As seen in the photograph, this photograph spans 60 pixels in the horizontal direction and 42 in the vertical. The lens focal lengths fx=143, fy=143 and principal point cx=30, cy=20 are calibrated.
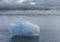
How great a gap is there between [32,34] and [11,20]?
0.12 m

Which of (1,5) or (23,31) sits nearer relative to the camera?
(1,5)

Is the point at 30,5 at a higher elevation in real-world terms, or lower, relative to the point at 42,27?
higher

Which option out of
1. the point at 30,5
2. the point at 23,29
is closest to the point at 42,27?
the point at 23,29

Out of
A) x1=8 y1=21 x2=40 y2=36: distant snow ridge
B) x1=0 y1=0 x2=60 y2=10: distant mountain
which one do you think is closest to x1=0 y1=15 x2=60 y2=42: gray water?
x1=8 y1=21 x2=40 y2=36: distant snow ridge

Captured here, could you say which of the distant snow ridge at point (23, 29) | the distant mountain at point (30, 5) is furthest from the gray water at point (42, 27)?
the distant mountain at point (30, 5)

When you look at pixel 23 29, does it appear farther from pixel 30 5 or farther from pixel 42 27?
pixel 30 5

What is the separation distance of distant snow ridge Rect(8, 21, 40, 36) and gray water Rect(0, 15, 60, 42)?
2cm

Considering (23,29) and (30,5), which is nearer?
(30,5)

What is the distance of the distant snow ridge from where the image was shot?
0.68 metres

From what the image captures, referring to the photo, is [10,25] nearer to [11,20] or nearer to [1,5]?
[11,20]

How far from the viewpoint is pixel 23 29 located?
2.25 ft

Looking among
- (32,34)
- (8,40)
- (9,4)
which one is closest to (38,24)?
(32,34)

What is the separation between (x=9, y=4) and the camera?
490 millimetres

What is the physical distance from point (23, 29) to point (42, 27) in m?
0.10
